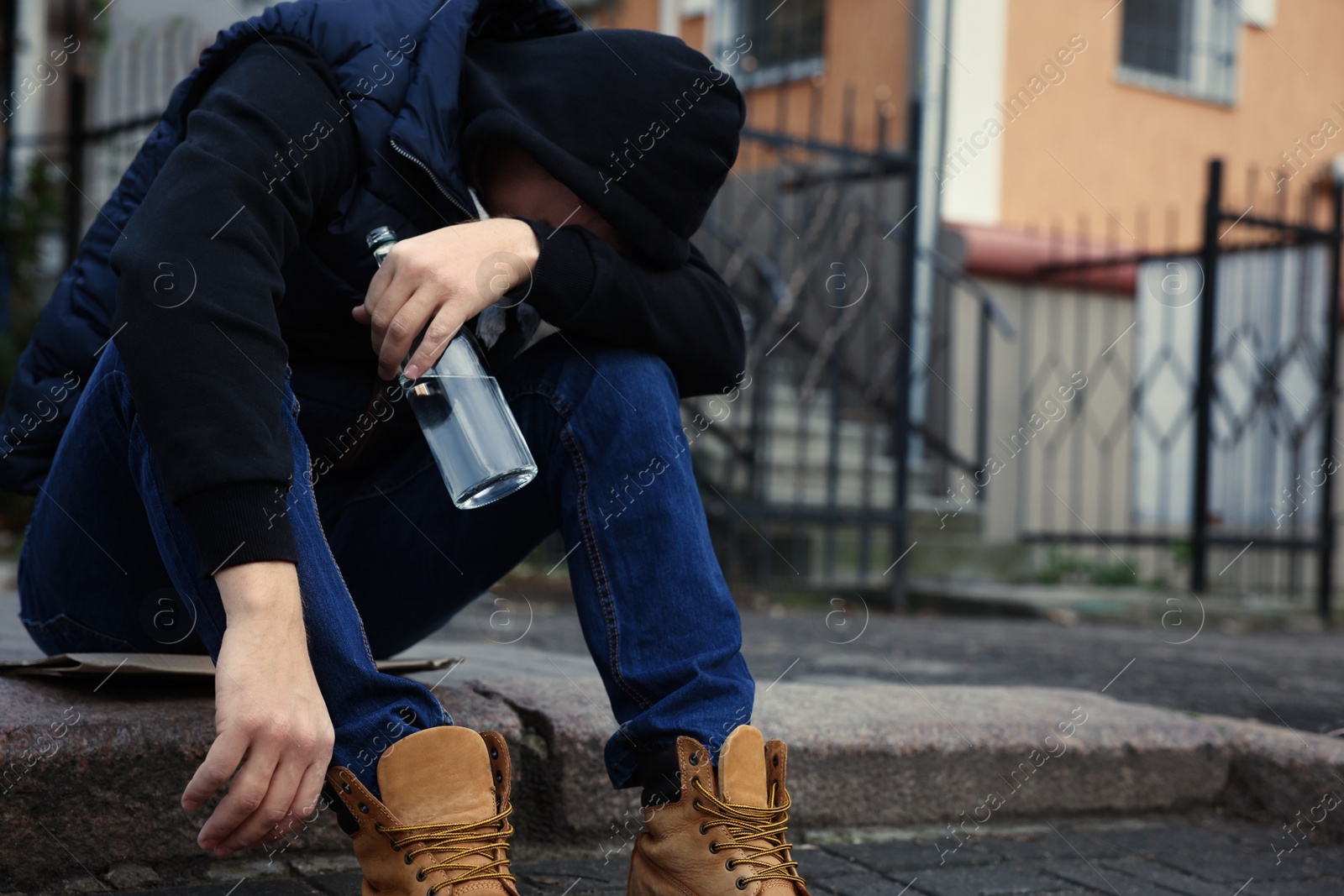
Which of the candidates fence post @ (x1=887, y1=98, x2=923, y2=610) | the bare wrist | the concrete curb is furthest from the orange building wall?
the bare wrist

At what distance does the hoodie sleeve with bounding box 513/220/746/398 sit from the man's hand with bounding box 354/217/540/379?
0.27 ft

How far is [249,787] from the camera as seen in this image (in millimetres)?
1140

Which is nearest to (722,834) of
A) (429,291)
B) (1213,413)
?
(429,291)

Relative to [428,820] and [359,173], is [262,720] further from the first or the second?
[359,173]

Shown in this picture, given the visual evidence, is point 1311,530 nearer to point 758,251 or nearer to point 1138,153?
point 1138,153

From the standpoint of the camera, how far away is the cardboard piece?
1599mm

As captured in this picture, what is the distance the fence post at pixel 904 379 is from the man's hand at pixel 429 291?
4.39 meters

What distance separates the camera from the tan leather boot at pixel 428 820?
1346mm

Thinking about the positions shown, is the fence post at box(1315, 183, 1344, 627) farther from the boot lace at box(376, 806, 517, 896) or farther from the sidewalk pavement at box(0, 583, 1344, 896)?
the boot lace at box(376, 806, 517, 896)

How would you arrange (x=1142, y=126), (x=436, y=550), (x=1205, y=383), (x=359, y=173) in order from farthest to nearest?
(x=1142, y=126) < (x=1205, y=383) < (x=436, y=550) < (x=359, y=173)

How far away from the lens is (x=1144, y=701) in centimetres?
323

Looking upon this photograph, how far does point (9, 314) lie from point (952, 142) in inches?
206

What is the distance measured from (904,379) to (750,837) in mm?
4535

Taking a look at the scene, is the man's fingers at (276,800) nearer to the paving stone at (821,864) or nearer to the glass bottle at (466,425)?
the glass bottle at (466,425)
